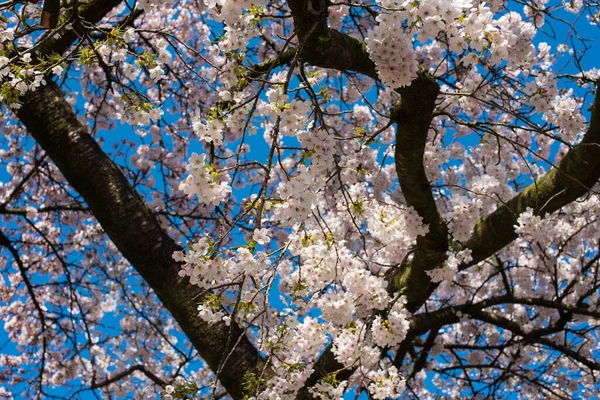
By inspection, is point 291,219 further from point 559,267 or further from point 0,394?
point 559,267

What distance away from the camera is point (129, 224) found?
3.90 metres

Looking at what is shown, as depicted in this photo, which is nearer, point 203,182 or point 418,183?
point 203,182

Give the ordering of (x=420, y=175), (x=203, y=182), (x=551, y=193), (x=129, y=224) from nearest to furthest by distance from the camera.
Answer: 1. (x=203, y=182)
2. (x=420, y=175)
3. (x=551, y=193)
4. (x=129, y=224)

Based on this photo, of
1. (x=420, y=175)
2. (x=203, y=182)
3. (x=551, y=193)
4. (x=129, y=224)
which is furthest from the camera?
(x=129, y=224)

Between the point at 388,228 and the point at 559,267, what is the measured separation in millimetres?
4339

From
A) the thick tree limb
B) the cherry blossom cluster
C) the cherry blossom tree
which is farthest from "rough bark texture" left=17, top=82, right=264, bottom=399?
the cherry blossom cluster

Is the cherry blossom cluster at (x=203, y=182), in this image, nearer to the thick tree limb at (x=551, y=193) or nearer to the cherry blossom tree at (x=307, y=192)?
the cherry blossom tree at (x=307, y=192)

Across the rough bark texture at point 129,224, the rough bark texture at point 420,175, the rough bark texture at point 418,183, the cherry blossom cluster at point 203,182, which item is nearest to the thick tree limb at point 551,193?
the rough bark texture at point 420,175

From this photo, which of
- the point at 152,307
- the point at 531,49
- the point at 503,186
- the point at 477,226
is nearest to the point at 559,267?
the point at 503,186

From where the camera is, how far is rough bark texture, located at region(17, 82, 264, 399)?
12.2 feet

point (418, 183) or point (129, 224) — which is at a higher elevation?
point (129, 224)

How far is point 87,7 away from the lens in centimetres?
429

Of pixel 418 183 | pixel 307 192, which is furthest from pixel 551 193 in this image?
pixel 307 192

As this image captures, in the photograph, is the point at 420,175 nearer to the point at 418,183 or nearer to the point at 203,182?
the point at 418,183
